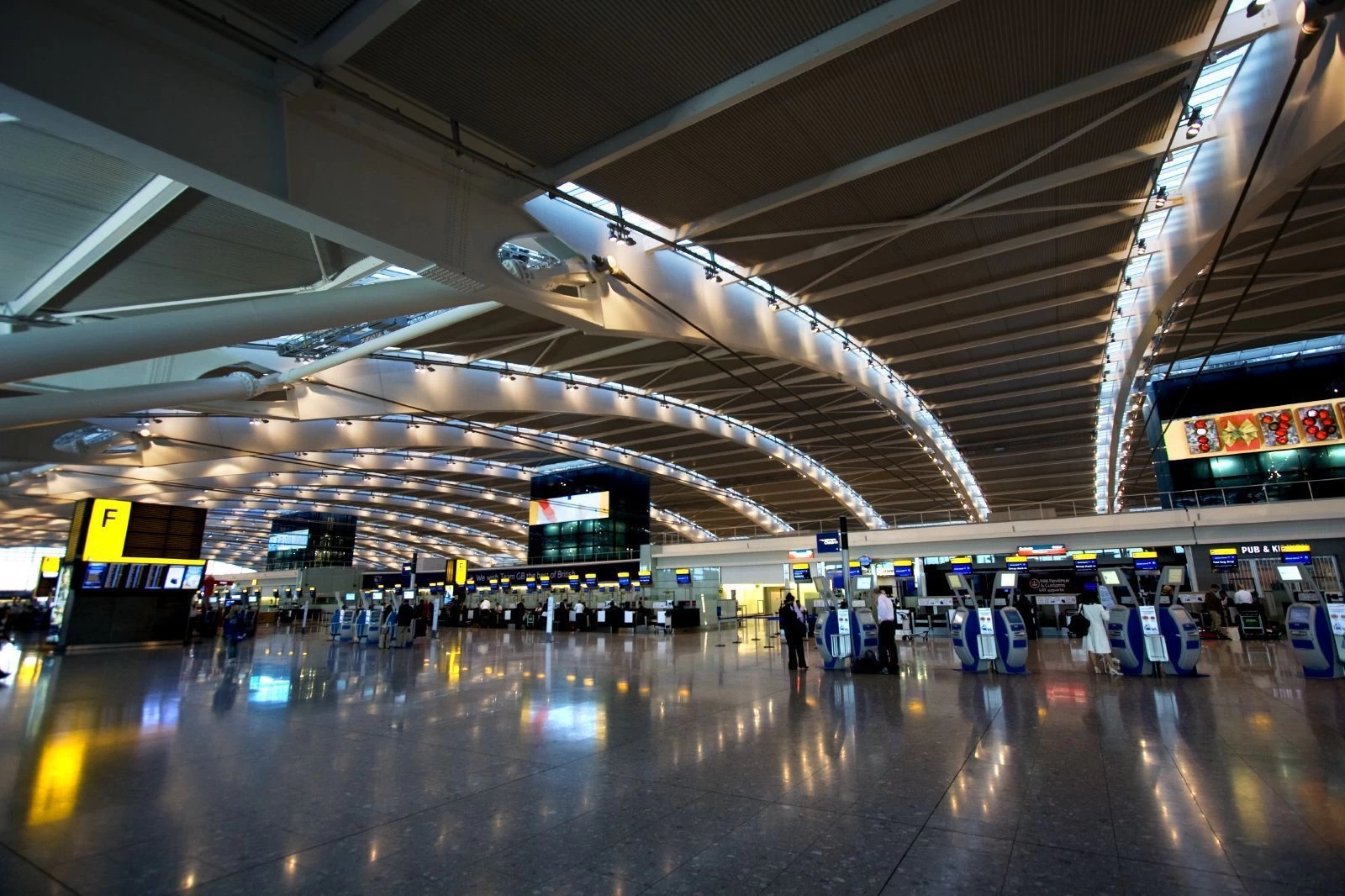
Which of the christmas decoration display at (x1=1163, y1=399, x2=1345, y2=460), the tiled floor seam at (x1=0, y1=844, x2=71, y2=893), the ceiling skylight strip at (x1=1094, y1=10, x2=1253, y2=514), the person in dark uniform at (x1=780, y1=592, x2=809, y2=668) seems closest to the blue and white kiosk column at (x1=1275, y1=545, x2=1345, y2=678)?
the ceiling skylight strip at (x1=1094, y1=10, x2=1253, y2=514)

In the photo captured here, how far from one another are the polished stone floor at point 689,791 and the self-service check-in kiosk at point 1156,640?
0.49 metres

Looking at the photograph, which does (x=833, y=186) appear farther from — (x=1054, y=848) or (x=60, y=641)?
(x=60, y=641)

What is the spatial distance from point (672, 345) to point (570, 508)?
2350 centimetres

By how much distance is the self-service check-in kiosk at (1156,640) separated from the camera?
36.8 feet

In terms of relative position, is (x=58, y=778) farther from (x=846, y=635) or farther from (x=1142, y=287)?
(x=1142, y=287)

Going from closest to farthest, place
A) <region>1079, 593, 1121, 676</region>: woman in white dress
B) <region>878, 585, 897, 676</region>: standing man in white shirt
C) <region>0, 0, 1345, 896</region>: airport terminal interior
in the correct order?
<region>0, 0, 1345, 896</region>: airport terminal interior
<region>1079, 593, 1121, 676</region>: woman in white dress
<region>878, 585, 897, 676</region>: standing man in white shirt

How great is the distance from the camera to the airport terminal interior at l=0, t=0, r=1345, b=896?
4.51 meters

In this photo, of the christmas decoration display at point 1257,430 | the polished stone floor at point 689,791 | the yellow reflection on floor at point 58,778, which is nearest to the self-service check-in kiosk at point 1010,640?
the polished stone floor at point 689,791

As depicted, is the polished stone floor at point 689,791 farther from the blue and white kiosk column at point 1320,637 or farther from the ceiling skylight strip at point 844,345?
the ceiling skylight strip at point 844,345

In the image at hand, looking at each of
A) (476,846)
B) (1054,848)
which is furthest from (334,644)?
(1054,848)

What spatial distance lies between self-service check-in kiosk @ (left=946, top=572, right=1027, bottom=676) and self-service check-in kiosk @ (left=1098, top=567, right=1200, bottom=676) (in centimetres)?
153

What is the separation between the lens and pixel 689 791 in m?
5.31

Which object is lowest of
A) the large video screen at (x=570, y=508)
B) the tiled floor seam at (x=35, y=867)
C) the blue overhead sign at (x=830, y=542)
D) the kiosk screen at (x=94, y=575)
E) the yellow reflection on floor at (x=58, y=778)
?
the yellow reflection on floor at (x=58, y=778)

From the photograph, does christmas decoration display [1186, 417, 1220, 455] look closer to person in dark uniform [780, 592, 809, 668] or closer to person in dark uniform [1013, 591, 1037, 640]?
person in dark uniform [1013, 591, 1037, 640]
